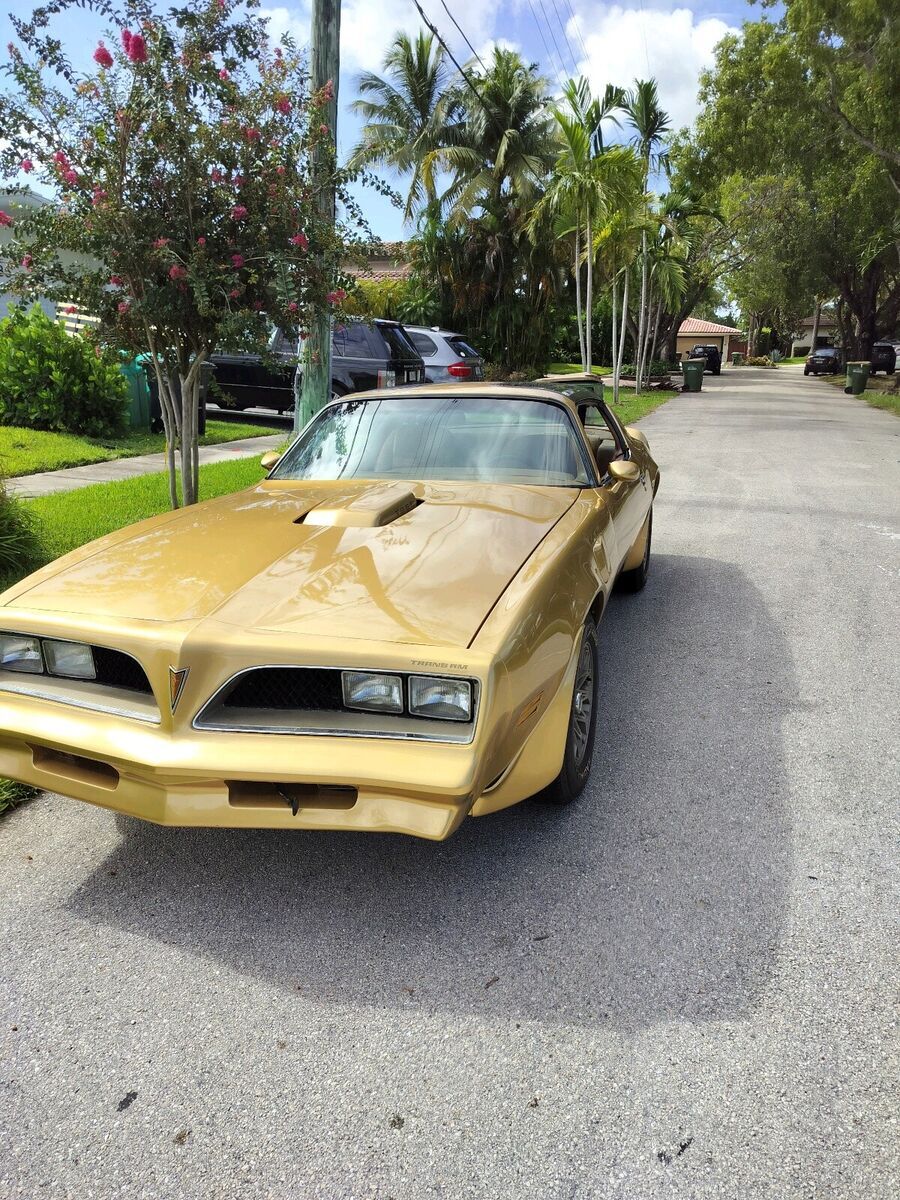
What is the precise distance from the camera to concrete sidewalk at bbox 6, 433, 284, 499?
27.9 feet

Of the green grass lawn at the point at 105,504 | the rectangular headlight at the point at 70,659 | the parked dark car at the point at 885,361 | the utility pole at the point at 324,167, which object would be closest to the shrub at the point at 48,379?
the green grass lawn at the point at 105,504

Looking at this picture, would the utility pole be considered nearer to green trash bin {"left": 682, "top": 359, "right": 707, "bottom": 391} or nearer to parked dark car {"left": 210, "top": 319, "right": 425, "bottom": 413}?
parked dark car {"left": 210, "top": 319, "right": 425, "bottom": 413}

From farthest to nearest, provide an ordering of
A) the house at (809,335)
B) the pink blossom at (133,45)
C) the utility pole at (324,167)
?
the house at (809,335) < the utility pole at (324,167) < the pink blossom at (133,45)

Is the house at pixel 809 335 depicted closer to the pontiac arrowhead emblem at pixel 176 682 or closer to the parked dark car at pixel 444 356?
the parked dark car at pixel 444 356

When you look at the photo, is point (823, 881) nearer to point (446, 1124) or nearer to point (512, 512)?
point (446, 1124)

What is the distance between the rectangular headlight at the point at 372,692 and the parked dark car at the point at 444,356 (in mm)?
11771

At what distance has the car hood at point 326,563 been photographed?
2.60 meters

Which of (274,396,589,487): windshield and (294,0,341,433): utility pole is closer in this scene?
(274,396,589,487): windshield

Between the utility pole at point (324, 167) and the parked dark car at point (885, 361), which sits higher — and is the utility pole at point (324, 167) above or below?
Result: above

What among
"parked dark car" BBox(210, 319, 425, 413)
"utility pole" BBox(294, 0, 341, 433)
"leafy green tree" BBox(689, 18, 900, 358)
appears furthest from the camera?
"leafy green tree" BBox(689, 18, 900, 358)

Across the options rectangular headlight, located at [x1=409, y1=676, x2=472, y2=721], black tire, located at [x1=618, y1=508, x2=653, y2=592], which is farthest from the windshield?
rectangular headlight, located at [x1=409, y1=676, x2=472, y2=721]

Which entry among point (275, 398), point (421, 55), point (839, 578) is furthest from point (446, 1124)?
point (421, 55)

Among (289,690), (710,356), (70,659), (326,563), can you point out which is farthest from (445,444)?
(710,356)

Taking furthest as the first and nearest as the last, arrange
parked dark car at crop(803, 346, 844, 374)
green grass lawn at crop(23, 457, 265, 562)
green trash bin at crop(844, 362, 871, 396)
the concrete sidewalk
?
1. parked dark car at crop(803, 346, 844, 374)
2. green trash bin at crop(844, 362, 871, 396)
3. the concrete sidewalk
4. green grass lawn at crop(23, 457, 265, 562)
